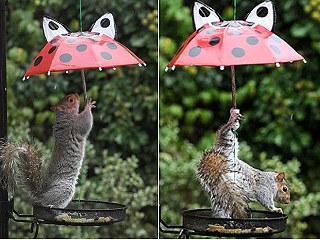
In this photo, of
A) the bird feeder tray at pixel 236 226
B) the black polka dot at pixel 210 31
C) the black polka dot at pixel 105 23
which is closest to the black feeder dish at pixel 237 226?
the bird feeder tray at pixel 236 226

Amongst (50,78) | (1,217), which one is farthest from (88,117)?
(50,78)

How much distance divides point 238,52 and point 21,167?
26.7 inches

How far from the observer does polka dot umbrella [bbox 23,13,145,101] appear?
1.87 m

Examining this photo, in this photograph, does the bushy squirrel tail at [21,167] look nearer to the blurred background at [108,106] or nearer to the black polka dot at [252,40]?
the black polka dot at [252,40]

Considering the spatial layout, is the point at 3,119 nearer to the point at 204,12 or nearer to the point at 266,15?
the point at 204,12

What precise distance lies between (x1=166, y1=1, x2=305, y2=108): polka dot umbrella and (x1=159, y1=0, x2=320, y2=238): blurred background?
33.0 inches

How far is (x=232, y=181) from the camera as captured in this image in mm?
1884

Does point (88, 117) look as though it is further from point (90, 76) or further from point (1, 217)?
point (90, 76)

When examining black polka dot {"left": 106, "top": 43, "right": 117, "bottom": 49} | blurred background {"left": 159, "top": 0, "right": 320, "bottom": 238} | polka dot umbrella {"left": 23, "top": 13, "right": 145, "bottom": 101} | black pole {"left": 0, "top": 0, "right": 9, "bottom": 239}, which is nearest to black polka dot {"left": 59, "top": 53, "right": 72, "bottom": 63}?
polka dot umbrella {"left": 23, "top": 13, "right": 145, "bottom": 101}

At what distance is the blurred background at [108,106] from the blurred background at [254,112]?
0.10 m

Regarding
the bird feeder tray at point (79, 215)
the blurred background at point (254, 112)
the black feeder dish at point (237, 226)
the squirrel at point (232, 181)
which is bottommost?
the black feeder dish at point (237, 226)

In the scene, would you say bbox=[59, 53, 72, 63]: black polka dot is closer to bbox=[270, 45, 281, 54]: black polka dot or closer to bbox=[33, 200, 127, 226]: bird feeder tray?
bbox=[33, 200, 127, 226]: bird feeder tray

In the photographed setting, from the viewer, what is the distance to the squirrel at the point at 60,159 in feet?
6.46

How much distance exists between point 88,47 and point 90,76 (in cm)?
103
